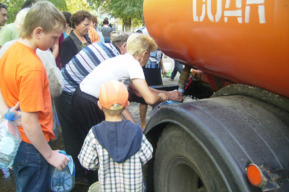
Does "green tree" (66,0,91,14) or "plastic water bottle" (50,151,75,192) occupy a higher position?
"green tree" (66,0,91,14)

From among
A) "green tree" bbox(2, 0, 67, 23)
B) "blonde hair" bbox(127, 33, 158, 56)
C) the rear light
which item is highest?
"green tree" bbox(2, 0, 67, 23)

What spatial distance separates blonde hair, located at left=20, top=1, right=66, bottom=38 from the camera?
1561 mm

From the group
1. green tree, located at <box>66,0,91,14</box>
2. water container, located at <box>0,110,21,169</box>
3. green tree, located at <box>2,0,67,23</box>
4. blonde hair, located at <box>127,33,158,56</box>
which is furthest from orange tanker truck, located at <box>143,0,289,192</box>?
green tree, located at <box>66,0,91,14</box>

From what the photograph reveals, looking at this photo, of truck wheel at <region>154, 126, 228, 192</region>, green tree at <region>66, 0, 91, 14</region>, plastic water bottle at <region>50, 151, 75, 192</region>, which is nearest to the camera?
truck wheel at <region>154, 126, 228, 192</region>

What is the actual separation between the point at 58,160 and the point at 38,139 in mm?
214

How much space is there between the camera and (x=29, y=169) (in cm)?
173

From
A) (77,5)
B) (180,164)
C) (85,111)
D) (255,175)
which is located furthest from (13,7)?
(77,5)

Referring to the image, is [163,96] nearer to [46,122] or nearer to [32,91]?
[46,122]

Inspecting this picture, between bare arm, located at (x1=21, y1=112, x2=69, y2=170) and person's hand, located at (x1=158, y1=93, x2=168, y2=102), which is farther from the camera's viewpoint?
person's hand, located at (x1=158, y1=93, x2=168, y2=102)

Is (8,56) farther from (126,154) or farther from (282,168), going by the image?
(282,168)

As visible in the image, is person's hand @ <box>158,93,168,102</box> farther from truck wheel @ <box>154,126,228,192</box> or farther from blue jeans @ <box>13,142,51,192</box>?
blue jeans @ <box>13,142,51,192</box>

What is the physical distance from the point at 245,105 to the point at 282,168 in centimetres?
39

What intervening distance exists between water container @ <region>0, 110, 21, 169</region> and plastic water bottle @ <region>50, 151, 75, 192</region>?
313mm

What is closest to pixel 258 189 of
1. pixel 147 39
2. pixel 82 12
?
pixel 147 39
